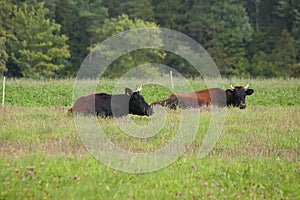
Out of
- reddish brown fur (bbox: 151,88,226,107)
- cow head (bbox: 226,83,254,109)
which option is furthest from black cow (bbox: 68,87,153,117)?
cow head (bbox: 226,83,254,109)

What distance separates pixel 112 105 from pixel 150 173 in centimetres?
594

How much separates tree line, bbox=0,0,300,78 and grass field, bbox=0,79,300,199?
31.1 metres

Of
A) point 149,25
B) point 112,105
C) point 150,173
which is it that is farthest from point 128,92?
point 149,25

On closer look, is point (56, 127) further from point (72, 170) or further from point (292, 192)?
point (292, 192)

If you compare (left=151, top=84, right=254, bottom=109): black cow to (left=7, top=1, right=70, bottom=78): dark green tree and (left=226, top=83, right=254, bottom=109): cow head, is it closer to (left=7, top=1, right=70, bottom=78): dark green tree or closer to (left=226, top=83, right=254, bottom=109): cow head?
(left=226, top=83, right=254, bottom=109): cow head

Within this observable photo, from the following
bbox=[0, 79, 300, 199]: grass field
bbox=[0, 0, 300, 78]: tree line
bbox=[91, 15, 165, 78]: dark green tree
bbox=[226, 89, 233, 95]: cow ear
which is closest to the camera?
bbox=[0, 79, 300, 199]: grass field

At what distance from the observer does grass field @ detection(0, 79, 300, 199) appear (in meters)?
6.77

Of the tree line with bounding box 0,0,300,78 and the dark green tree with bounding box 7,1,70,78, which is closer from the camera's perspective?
the dark green tree with bounding box 7,1,70,78

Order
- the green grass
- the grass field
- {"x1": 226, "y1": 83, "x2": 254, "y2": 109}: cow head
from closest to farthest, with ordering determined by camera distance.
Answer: the grass field < {"x1": 226, "y1": 83, "x2": 254, "y2": 109}: cow head < the green grass

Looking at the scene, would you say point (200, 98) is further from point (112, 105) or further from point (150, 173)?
point (150, 173)

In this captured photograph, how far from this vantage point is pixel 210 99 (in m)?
16.3

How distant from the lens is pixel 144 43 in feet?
151

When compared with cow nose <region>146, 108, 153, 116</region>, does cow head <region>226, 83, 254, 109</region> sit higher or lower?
higher

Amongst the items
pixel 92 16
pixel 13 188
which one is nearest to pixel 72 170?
pixel 13 188
